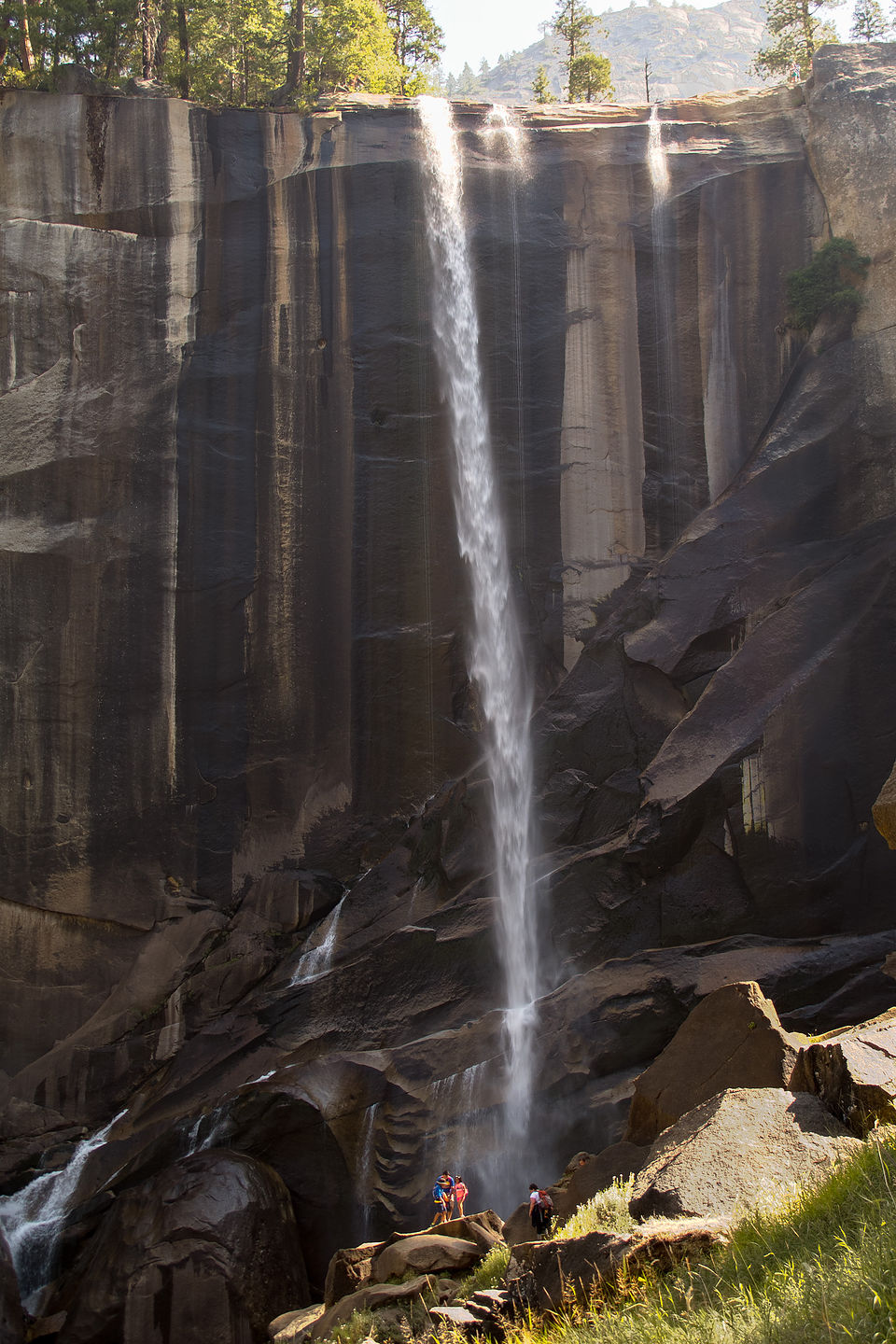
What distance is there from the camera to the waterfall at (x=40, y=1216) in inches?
690

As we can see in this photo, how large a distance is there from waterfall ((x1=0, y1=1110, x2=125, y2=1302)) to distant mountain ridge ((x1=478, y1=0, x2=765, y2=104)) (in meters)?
153

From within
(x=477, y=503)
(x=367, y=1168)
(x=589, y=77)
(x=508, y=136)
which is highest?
(x=589, y=77)

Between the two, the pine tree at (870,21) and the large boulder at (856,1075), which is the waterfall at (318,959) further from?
the pine tree at (870,21)

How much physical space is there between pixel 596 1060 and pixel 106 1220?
24.2ft

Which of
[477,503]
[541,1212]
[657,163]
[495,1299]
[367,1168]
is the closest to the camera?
[495,1299]

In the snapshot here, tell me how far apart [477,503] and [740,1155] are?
650 inches

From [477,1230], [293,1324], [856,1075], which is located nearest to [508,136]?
[477,1230]

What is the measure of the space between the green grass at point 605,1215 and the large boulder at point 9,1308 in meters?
10.5

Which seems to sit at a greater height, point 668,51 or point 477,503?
point 668,51

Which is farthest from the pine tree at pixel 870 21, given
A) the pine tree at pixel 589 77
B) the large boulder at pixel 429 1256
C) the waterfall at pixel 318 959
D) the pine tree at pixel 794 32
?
the large boulder at pixel 429 1256

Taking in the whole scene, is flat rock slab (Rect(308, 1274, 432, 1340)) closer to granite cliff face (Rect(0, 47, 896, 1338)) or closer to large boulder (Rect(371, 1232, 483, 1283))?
large boulder (Rect(371, 1232, 483, 1283))

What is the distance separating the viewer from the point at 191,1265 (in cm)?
1514

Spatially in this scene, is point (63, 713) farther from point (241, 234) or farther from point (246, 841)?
point (241, 234)

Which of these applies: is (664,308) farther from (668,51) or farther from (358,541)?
(668,51)
